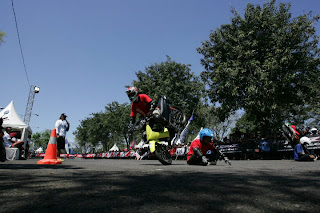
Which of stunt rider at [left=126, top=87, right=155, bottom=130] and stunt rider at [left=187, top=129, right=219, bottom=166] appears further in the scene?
stunt rider at [left=126, top=87, right=155, bottom=130]

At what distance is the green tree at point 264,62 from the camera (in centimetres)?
1891

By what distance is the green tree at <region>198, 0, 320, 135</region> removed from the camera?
18906mm

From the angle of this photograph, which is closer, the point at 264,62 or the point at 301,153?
the point at 301,153

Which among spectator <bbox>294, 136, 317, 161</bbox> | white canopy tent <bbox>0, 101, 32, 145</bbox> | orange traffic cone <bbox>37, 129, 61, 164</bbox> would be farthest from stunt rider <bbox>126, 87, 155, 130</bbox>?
white canopy tent <bbox>0, 101, 32, 145</bbox>

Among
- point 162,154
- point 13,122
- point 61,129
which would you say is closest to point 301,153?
point 162,154

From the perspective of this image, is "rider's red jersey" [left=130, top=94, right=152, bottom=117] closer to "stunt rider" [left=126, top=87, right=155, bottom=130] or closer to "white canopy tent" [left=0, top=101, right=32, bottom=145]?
"stunt rider" [left=126, top=87, right=155, bottom=130]

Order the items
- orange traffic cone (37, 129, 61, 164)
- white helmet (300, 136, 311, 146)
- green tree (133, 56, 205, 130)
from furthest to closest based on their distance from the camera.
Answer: green tree (133, 56, 205, 130), white helmet (300, 136, 311, 146), orange traffic cone (37, 129, 61, 164)

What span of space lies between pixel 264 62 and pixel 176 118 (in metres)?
13.2

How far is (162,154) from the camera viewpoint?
23.6 ft

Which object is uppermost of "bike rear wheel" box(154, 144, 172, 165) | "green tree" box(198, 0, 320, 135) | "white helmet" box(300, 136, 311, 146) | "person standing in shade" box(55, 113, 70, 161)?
"green tree" box(198, 0, 320, 135)

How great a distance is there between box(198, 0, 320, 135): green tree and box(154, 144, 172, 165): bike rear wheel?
13079 mm

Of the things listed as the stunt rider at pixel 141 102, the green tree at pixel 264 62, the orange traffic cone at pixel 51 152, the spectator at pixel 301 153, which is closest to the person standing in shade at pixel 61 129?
the orange traffic cone at pixel 51 152

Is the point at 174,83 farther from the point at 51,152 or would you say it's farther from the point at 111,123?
the point at 51,152

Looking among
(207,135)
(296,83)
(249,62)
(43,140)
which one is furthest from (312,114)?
(43,140)
